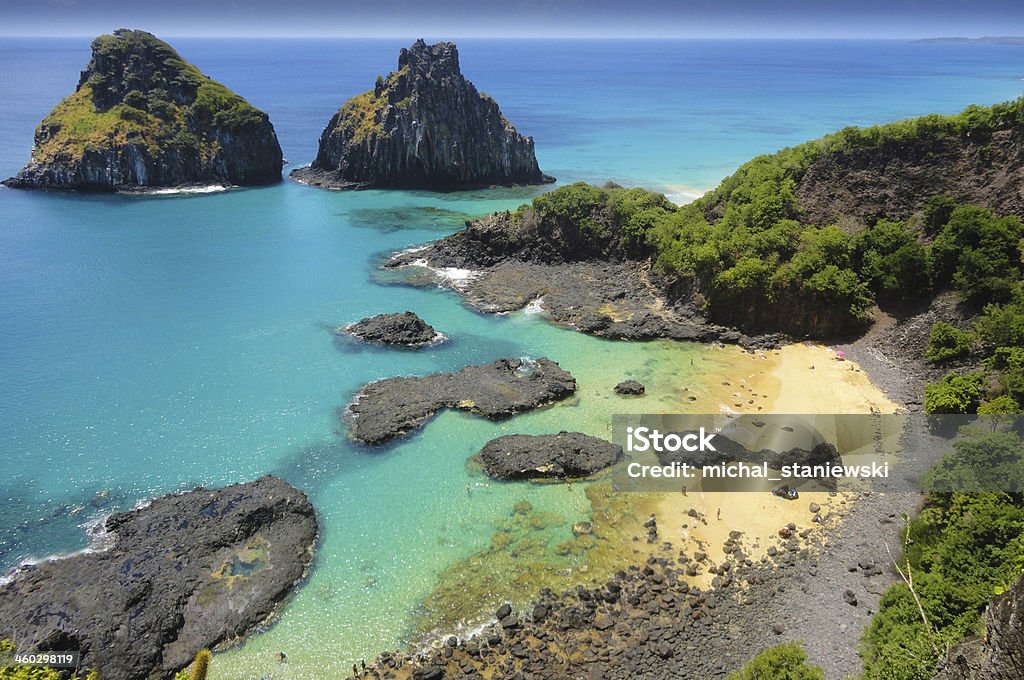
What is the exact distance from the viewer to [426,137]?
96875mm

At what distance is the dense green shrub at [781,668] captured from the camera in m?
19.3

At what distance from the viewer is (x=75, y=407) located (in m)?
40.1

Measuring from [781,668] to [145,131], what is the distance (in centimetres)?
11039

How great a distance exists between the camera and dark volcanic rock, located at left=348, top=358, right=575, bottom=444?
128 feet

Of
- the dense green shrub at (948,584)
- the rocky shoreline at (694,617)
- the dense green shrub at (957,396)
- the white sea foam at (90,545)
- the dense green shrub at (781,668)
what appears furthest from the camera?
the dense green shrub at (957,396)

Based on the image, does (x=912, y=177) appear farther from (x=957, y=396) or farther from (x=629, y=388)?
(x=629, y=388)

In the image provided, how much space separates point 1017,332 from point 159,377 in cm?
5633

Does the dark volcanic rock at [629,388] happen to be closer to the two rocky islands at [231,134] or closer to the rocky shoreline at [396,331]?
the rocky shoreline at [396,331]

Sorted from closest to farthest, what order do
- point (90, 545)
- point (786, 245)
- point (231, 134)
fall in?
point (90, 545), point (786, 245), point (231, 134)

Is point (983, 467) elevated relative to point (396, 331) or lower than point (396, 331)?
elevated

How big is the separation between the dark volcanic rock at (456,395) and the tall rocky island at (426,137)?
6380cm

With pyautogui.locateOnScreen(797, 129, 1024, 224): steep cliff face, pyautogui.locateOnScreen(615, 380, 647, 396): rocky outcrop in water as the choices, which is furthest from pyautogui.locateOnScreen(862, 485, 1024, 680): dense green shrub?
pyautogui.locateOnScreen(797, 129, 1024, 224): steep cliff face

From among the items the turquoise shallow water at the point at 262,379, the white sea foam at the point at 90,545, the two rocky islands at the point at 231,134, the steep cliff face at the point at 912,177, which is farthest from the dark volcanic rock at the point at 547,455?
the two rocky islands at the point at 231,134

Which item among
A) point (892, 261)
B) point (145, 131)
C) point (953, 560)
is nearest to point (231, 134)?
point (145, 131)
